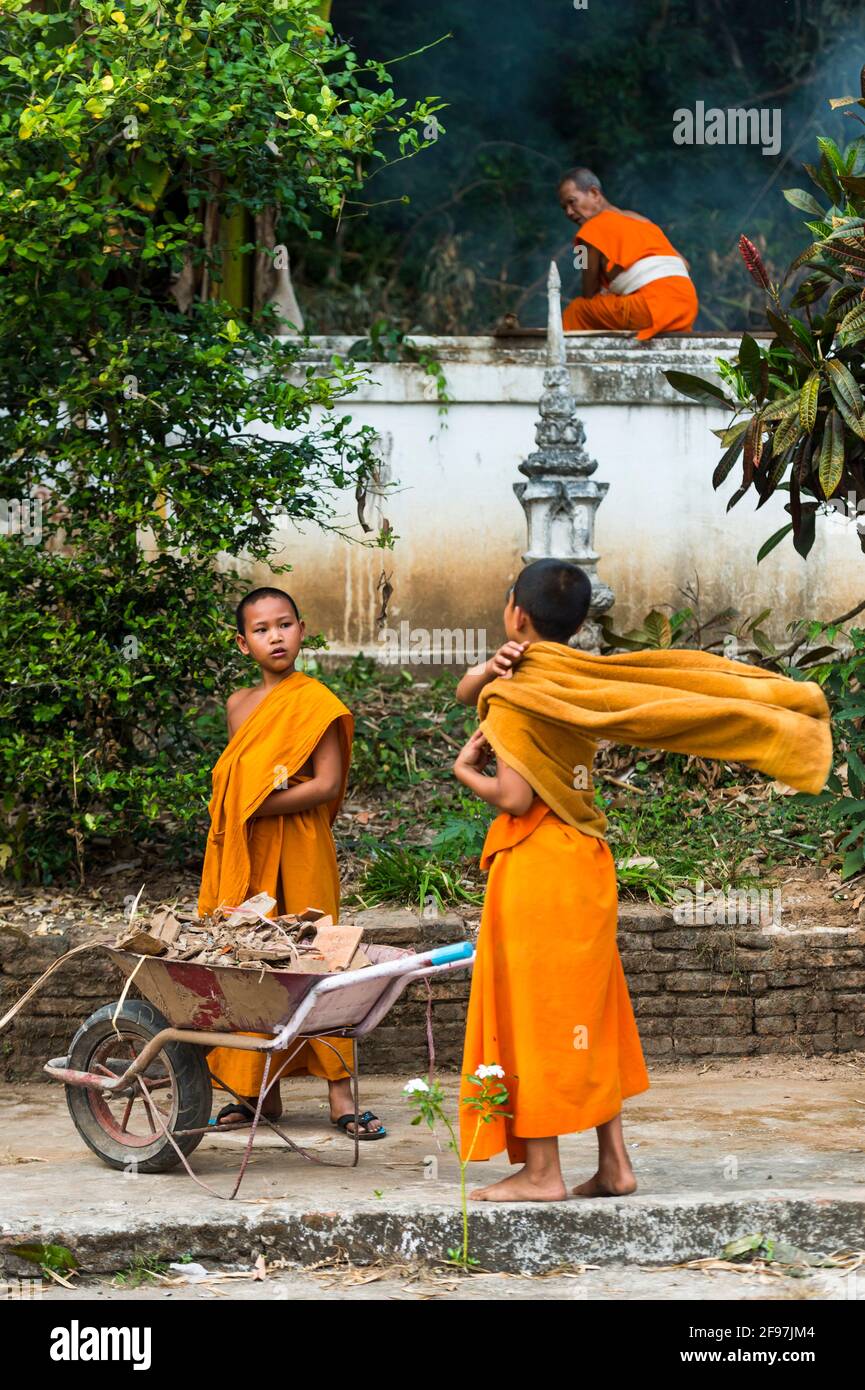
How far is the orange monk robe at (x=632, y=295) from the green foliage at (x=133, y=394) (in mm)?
2951

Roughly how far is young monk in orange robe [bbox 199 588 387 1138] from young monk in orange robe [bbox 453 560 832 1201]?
0.88 metres

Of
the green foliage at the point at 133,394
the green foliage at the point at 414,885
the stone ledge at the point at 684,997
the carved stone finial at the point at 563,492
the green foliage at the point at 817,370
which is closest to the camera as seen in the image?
the green foliage at the point at 817,370

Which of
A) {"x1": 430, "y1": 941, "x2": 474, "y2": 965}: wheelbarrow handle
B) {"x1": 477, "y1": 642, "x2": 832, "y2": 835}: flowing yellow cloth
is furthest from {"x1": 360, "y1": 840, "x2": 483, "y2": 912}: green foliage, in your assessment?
{"x1": 477, "y1": 642, "x2": 832, "y2": 835}: flowing yellow cloth

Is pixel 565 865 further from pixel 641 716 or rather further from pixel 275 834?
pixel 275 834

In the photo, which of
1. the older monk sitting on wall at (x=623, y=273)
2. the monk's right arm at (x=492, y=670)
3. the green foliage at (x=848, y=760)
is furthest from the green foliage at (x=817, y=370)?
the older monk sitting on wall at (x=623, y=273)

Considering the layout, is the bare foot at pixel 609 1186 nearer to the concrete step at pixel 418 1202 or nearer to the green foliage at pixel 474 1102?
the concrete step at pixel 418 1202

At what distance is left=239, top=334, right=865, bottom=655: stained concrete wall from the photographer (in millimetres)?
8656

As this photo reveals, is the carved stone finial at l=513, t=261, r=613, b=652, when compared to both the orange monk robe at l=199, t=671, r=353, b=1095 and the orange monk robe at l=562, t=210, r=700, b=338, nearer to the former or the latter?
the orange monk robe at l=562, t=210, r=700, b=338

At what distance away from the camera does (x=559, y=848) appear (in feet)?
14.8

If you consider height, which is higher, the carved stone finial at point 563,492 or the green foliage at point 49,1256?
the carved stone finial at point 563,492

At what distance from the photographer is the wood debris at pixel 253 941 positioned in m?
4.70

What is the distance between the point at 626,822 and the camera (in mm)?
7121

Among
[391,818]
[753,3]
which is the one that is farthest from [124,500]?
[753,3]

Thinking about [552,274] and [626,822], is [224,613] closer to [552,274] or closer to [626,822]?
[626,822]
